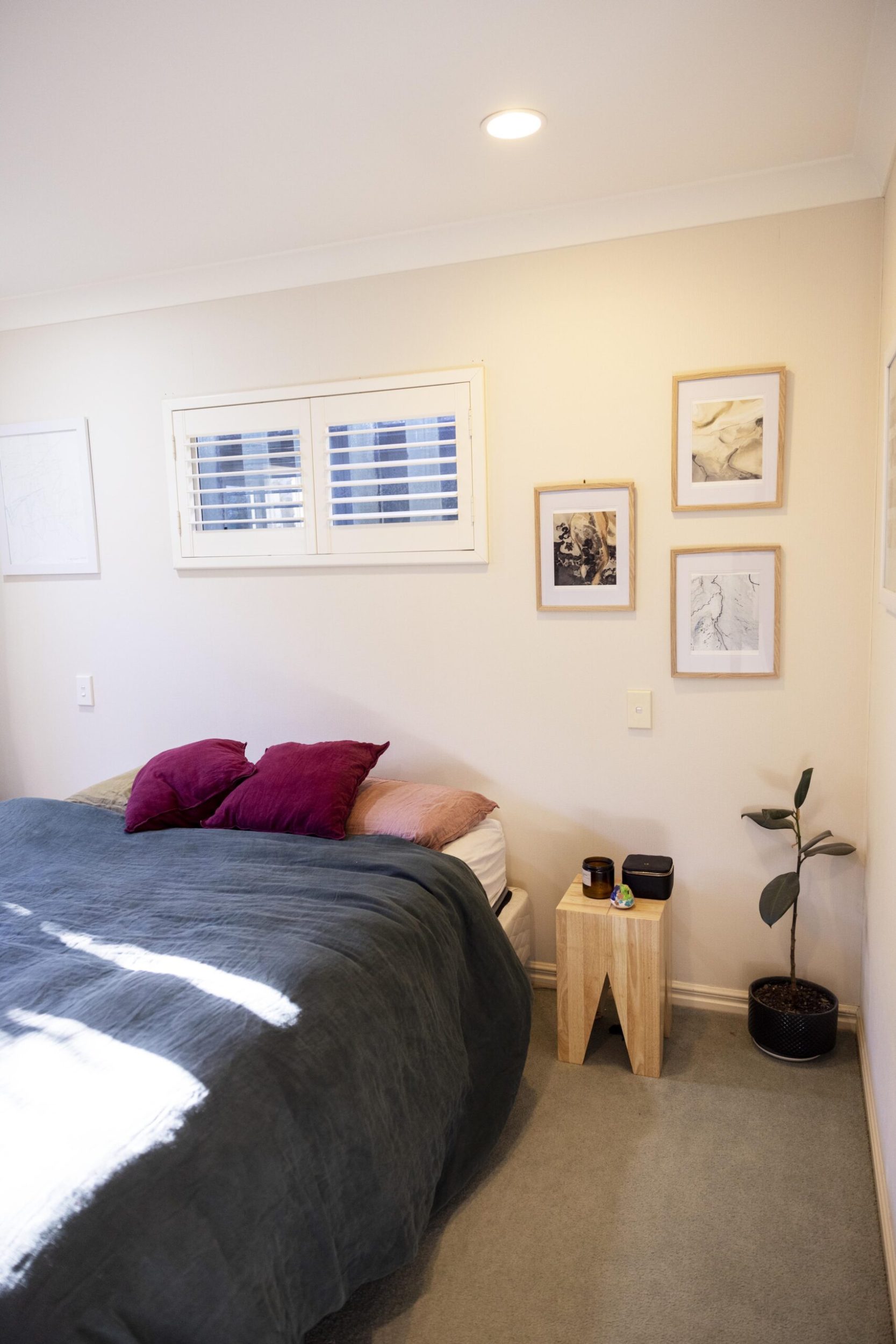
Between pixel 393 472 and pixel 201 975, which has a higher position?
pixel 393 472

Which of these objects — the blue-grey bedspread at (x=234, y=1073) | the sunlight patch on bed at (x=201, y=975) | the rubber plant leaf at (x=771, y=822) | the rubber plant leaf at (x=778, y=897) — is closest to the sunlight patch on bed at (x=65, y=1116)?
the blue-grey bedspread at (x=234, y=1073)

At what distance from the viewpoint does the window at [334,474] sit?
290 centimetres

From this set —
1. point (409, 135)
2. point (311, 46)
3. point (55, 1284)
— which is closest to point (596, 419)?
point (409, 135)

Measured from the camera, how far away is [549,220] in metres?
2.70

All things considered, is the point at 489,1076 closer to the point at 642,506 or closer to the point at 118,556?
the point at 642,506

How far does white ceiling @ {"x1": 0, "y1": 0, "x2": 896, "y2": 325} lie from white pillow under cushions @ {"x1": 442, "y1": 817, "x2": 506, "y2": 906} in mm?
1809

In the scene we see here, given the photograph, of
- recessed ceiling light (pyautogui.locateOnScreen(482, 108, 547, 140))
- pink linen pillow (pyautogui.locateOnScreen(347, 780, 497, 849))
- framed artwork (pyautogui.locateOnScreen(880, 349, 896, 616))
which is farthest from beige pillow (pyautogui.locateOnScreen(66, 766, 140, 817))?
framed artwork (pyautogui.locateOnScreen(880, 349, 896, 616))

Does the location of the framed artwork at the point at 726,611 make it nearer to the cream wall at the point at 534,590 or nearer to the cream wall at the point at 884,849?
the cream wall at the point at 534,590

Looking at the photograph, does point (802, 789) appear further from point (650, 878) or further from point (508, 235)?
point (508, 235)

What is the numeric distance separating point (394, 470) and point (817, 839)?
1726 millimetres

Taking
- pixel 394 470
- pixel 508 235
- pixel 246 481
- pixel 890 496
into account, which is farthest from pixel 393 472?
pixel 890 496

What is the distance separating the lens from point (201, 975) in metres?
1.75

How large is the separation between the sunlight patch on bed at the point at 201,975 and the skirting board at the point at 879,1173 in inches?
49.0

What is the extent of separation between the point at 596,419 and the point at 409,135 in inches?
37.6
